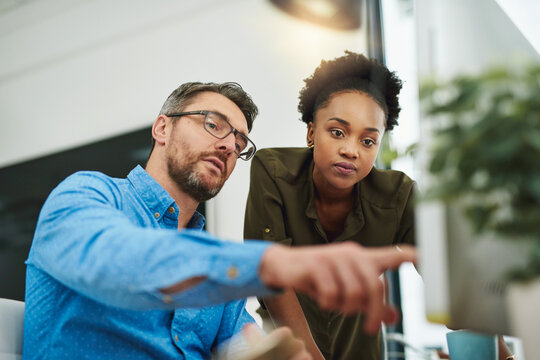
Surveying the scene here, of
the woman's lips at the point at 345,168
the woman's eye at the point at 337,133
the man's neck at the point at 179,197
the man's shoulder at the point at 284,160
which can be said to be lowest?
the man's neck at the point at 179,197

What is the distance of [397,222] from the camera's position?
143 centimetres

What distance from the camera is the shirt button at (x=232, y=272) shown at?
0.52 metres

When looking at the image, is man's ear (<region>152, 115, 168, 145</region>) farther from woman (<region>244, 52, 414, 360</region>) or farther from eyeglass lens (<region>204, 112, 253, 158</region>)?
woman (<region>244, 52, 414, 360</region>)

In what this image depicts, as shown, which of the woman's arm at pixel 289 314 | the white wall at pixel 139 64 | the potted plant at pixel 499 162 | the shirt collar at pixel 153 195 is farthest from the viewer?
the white wall at pixel 139 64

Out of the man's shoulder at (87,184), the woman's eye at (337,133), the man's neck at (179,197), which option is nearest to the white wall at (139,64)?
the woman's eye at (337,133)

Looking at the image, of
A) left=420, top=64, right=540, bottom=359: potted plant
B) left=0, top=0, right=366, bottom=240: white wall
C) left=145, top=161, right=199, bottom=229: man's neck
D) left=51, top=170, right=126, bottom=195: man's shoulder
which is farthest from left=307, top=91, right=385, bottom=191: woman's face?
left=0, top=0, right=366, bottom=240: white wall

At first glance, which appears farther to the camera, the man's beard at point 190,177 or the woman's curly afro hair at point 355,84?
the woman's curly afro hair at point 355,84

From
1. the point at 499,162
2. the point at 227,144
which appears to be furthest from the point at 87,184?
the point at 499,162

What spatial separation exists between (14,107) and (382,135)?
2753 millimetres

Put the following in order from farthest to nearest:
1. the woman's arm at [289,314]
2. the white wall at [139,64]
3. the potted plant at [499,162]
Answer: the white wall at [139,64] → the woman's arm at [289,314] → the potted plant at [499,162]

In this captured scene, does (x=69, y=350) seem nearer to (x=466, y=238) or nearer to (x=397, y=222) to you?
(x=466, y=238)

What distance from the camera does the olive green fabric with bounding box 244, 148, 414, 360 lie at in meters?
1.42

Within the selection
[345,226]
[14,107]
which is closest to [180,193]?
[345,226]

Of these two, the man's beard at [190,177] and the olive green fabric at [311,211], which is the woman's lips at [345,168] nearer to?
the olive green fabric at [311,211]
